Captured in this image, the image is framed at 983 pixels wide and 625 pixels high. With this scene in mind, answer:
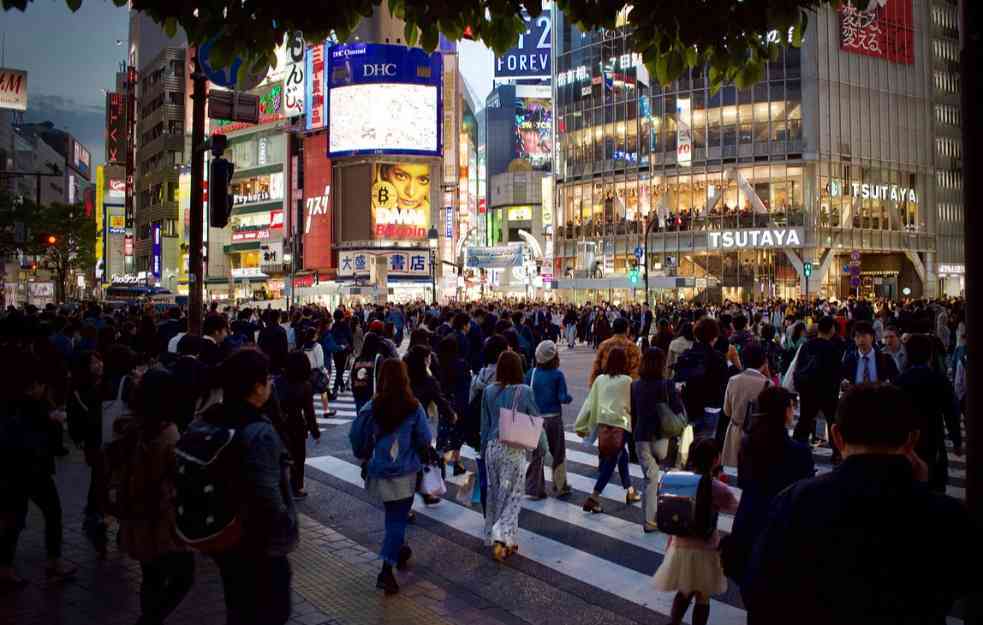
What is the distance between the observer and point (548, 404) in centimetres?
866

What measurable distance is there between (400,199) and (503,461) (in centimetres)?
6828

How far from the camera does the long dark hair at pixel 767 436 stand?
482 centimetres

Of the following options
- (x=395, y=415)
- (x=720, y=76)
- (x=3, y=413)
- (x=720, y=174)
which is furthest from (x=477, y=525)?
(x=720, y=174)

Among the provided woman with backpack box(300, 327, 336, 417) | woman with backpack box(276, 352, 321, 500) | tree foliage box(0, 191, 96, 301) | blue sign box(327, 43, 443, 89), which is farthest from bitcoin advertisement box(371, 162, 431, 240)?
woman with backpack box(276, 352, 321, 500)

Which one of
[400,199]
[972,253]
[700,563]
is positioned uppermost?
[400,199]

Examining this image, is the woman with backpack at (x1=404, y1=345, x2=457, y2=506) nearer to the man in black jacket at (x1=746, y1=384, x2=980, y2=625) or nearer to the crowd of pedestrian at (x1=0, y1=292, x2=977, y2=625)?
the crowd of pedestrian at (x1=0, y1=292, x2=977, y2=625)

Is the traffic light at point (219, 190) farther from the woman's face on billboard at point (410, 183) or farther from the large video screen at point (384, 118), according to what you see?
the woman's face on billboard at point (410, 183)

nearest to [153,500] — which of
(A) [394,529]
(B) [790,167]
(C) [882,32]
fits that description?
(A) [394,529]

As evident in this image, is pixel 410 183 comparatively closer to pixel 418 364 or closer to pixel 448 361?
pixel 448 361

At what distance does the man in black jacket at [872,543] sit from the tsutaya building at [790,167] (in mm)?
54608

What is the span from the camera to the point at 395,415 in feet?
20.0

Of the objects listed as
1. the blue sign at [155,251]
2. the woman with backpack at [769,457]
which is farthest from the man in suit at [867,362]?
the blue sign at [155,251]

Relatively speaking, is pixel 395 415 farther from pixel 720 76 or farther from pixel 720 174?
pixel 720 174

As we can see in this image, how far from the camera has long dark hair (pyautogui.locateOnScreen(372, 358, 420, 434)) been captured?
6.10m
